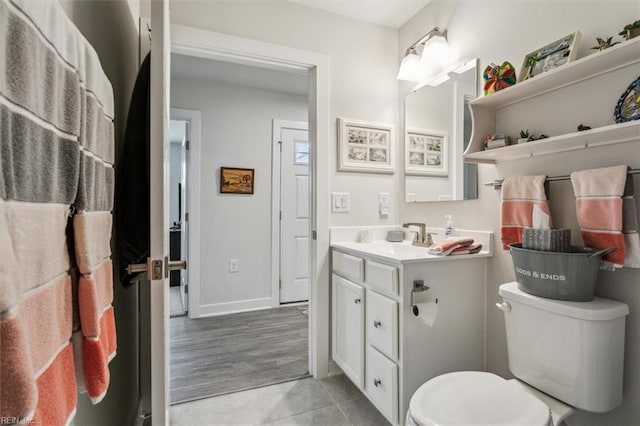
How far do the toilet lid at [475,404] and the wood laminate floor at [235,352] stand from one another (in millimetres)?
1250

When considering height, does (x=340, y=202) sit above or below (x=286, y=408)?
above

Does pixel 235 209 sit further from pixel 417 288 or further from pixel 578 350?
pixel 578 350

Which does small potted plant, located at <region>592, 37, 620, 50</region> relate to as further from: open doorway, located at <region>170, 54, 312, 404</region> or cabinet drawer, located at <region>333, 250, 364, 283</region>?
open doorway, located at <region>170, 54, 312, 404</region>

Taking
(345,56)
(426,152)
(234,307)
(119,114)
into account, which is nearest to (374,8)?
(345,56)

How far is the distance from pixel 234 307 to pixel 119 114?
99.8 inches

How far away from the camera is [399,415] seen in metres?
1.45

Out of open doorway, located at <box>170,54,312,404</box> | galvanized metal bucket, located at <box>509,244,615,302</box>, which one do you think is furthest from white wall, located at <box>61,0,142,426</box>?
galvanized metal bucket, located at <box>509,244,615,302</box>

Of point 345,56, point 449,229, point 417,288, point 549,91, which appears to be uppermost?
point 345,56

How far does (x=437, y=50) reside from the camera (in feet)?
6.26

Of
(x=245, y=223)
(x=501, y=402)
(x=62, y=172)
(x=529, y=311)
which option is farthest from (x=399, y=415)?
(x=245, y=223)

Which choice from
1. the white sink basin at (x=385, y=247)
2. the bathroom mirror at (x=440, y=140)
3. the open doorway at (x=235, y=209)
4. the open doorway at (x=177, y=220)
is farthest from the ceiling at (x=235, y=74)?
the white sink basin at (x=385, y=247)

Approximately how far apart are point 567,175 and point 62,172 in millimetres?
1679

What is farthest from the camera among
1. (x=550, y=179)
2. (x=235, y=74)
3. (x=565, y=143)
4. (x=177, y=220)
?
(x=177, y=220)

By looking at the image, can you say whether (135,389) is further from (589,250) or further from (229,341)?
(589,250)
